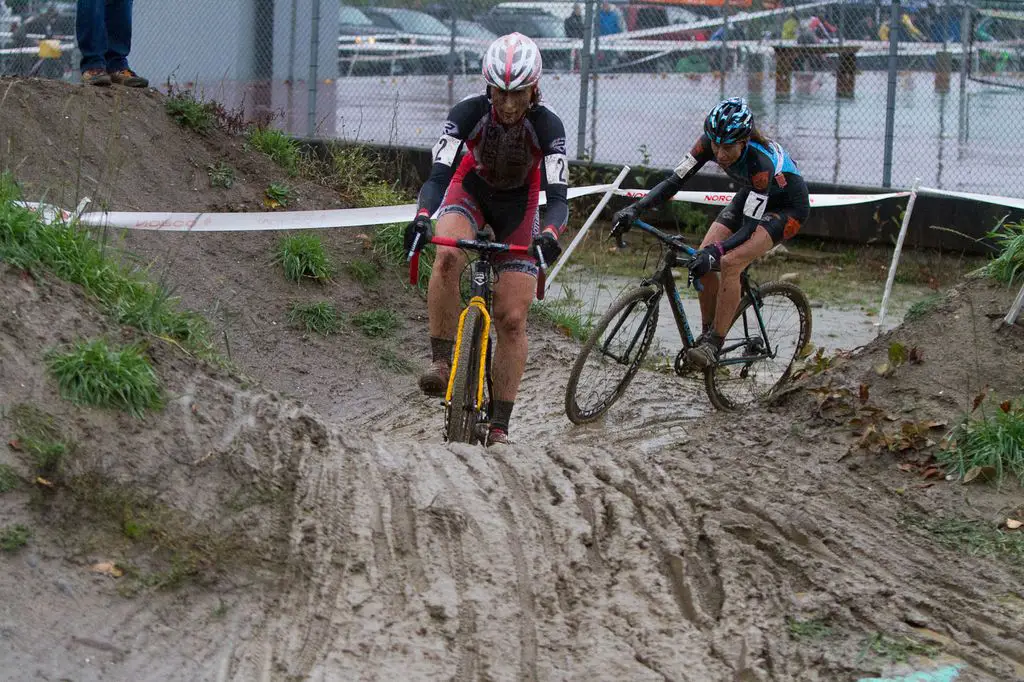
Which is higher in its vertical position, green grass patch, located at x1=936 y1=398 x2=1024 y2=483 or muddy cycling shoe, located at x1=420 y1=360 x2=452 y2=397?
muddy cycling shoe, located at x1=420 y1=360 x2=452 y2=397

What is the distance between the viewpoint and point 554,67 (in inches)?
576

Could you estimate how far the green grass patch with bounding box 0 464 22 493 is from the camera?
14.3 ft

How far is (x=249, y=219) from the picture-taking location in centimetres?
813

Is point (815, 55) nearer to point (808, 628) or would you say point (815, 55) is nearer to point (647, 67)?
point (647, 67)

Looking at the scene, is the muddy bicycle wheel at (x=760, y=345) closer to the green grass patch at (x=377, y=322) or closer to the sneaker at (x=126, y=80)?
the green grass patch at (x=377, y=322)

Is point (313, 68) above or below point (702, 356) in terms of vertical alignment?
above

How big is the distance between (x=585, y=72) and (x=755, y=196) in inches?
249

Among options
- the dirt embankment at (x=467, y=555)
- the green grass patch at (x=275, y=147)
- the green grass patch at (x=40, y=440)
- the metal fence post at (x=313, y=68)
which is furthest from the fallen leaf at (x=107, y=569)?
the metal fence post at (x=313, y=68)

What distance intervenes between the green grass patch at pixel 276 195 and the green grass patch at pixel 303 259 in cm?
70

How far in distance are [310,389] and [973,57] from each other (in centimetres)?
859

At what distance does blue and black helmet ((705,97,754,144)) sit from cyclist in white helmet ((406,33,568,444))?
49.3 inches

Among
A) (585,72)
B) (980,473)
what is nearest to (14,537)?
(980,473)

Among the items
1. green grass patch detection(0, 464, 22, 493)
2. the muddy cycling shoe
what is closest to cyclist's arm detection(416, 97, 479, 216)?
the muddy cycling shoe

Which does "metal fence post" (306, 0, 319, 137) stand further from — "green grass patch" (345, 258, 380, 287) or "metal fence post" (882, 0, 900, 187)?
"metal fence post" (882, 0, 900, 187)
